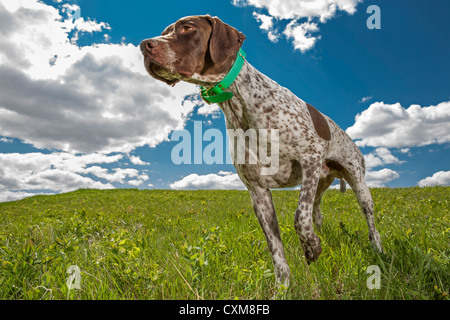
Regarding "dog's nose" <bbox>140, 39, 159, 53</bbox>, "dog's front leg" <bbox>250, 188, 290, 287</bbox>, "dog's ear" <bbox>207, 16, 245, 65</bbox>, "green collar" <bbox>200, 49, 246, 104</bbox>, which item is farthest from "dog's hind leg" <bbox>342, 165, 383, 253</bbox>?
"dog's nose" <bbox>140, 39, 159, 53</bbox>

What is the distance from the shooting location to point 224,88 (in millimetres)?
3439

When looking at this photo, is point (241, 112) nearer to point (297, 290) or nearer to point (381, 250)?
point (297, 290)

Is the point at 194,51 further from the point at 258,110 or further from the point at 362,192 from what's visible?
the point at 362,192

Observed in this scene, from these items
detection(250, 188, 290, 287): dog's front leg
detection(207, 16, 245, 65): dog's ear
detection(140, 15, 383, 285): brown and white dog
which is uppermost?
detection(207, 16, 245, 65): dog's ear

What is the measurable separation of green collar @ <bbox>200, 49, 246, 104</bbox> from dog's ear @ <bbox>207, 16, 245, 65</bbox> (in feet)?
0.52

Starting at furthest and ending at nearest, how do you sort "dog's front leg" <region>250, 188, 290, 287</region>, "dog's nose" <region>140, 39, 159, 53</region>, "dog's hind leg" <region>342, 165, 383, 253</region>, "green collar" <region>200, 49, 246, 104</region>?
"dog's hind leg" <region>342, 165, 383, 253</region> < "dog's front leg" <region>250, 188, 290, 287</region> < "green collar" <region>200, 49, 246, 104</region> < "dog's nose" <region>140, 39, 159, 53</region>

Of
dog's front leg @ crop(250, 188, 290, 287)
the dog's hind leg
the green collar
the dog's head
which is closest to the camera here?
the dog's head

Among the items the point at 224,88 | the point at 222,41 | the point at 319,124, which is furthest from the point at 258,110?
the point at 319,124

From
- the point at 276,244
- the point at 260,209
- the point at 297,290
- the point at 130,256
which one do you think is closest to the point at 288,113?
the point at 260,209

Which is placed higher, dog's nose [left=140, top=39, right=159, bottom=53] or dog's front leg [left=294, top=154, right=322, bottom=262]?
dog's nose [left=140, top=39, right=159, bottom=53]

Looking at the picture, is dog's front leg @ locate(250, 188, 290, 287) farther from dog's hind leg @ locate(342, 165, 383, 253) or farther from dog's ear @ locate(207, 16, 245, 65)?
dog's hind leg @ locate(342, 165, 383, 253)

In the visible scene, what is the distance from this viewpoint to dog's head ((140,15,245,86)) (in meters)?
3.05

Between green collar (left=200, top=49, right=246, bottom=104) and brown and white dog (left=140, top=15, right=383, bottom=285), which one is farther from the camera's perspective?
green collar (left=200, top=49, right=246, bottom=104)

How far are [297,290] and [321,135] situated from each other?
2053 mm
